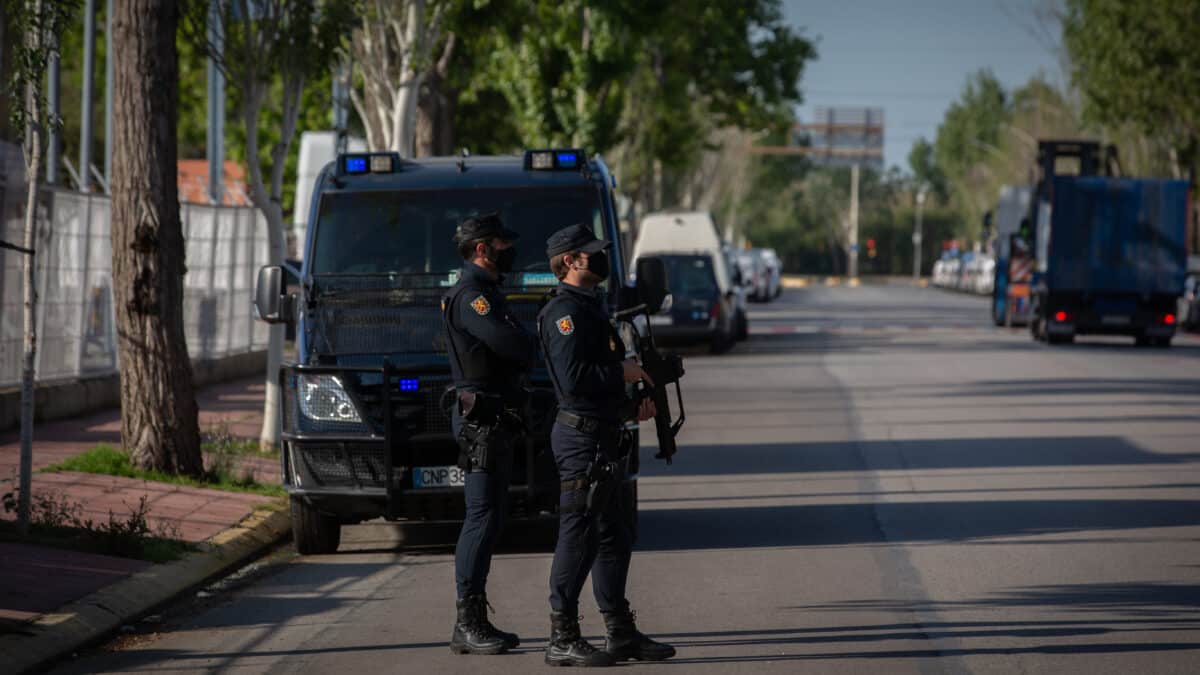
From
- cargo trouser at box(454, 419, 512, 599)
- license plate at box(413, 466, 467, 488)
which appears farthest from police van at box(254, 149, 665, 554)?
cargo trouser at box(454, 419, 512, 599)

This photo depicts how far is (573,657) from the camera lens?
7.20 meters

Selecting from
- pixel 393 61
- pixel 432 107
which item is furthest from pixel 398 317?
pixel 432 107

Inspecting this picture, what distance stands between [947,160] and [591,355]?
514 ft

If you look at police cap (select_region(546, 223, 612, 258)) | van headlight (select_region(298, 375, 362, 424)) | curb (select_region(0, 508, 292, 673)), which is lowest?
curb (select_region(0, 508, 292, 673))

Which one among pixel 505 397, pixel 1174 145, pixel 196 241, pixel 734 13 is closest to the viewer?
pixel 505 397

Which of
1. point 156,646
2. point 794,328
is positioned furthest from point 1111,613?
point 794,328

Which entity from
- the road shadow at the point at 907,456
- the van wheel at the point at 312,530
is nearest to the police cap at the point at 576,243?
the van wheel at the point at 312,530

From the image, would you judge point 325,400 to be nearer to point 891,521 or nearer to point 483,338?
point 483,338

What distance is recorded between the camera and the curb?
24.3ft

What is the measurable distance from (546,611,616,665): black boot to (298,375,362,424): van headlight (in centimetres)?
290

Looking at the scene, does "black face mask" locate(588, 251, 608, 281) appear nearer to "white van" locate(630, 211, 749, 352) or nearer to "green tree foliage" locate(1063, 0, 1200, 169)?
"white van" locate(630, 211, 749, 352)

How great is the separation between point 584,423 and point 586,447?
3.7 inches

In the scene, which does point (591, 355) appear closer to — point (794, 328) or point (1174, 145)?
point (794, 328)

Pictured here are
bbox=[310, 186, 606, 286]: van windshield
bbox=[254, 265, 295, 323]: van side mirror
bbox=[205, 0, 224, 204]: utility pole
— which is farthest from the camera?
bbox=[205, 0, 224, 204]: utility pole
